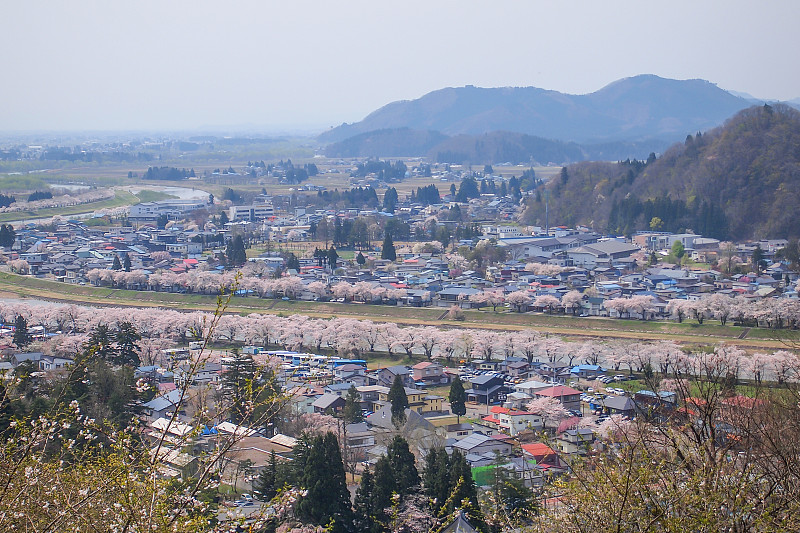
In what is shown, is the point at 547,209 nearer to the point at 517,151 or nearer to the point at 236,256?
the point at 236,256

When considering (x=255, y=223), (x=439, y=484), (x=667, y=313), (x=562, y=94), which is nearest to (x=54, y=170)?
(x=255, y=223)

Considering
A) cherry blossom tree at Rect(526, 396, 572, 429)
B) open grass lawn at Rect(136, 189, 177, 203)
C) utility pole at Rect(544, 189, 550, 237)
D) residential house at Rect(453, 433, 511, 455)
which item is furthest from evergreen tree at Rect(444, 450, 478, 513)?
open grass lawn at Rect(136, 189, 177, 203)

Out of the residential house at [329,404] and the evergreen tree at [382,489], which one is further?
the residential house at [329,404]

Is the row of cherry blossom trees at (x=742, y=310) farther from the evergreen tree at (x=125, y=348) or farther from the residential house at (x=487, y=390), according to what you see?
the evergreen tree at (x=125, y=348)

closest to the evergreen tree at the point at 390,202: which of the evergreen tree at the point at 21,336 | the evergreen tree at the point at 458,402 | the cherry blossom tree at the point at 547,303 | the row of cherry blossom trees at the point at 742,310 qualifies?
the cherry blossom tree at the point at 547,303

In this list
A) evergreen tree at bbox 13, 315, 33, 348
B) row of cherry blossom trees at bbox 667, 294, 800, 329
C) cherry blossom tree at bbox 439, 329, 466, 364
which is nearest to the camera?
evergreen tree at bbox 13, 315, 33, 348

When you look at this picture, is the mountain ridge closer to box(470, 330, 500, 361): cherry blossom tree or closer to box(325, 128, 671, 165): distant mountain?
box(325, 128, 671, 165): distant mountain

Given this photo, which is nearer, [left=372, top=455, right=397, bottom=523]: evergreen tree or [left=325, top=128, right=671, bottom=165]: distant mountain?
[left=372, top=455, right=397, bottom=523]: evergreen tree
